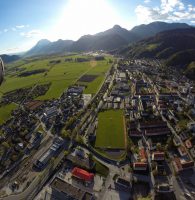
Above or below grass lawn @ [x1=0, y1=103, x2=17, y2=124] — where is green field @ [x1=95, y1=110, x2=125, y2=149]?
above

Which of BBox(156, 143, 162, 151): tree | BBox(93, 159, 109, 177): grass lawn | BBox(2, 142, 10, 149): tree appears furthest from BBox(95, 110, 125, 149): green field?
BBox(2, 142, 10, 149): tree

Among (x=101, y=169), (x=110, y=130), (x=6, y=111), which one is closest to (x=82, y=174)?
(x=101, y=169)

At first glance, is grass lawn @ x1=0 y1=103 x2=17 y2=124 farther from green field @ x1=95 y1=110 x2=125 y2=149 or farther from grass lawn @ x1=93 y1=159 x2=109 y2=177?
grass lawn @ x1=93 y1=159 x2=109 y2=177

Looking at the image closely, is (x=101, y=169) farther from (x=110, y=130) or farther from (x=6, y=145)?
(x=6, y=145)

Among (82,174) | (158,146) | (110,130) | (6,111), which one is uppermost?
(158,146)

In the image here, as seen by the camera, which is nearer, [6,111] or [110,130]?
[110,130]

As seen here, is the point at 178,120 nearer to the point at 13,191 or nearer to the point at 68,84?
the point at 13,191

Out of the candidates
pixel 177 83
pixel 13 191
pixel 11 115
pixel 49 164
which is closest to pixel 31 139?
pixel 49 164

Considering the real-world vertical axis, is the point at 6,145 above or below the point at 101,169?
below
